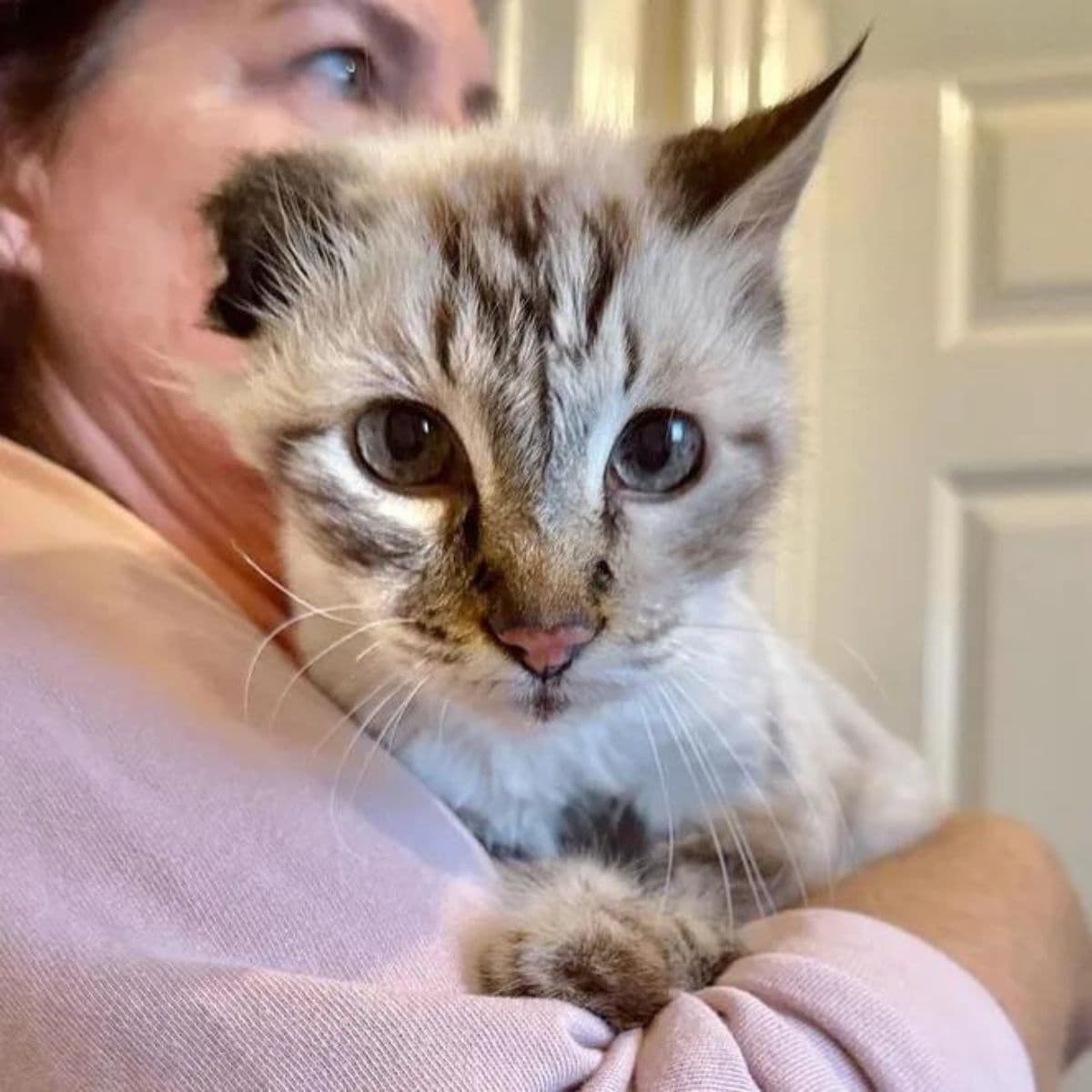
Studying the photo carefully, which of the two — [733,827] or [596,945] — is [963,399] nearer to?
[733,827]

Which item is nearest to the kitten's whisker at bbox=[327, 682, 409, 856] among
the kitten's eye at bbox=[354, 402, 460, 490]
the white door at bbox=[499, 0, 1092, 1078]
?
the kitten's eye at bbox=[354, 402, 460, 490]

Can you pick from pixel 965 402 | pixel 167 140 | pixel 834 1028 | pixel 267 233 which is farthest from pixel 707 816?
pixel 965 402

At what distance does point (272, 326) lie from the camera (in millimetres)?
785

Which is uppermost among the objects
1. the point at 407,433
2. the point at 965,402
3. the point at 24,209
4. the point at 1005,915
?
the point at 24,209

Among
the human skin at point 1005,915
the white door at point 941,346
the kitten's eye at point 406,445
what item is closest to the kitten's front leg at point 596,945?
the human skin at point 1005,915

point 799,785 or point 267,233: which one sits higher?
point 267,233

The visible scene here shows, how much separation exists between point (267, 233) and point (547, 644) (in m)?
0.27

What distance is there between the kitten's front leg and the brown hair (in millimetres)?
487

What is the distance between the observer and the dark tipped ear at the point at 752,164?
2.42ft

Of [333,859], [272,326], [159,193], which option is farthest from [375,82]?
[333,859]

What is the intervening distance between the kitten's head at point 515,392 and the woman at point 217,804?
0.28ft

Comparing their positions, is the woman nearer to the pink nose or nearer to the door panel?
the pink nose

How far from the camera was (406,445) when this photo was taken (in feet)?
2.39

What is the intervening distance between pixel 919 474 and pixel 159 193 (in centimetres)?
120
